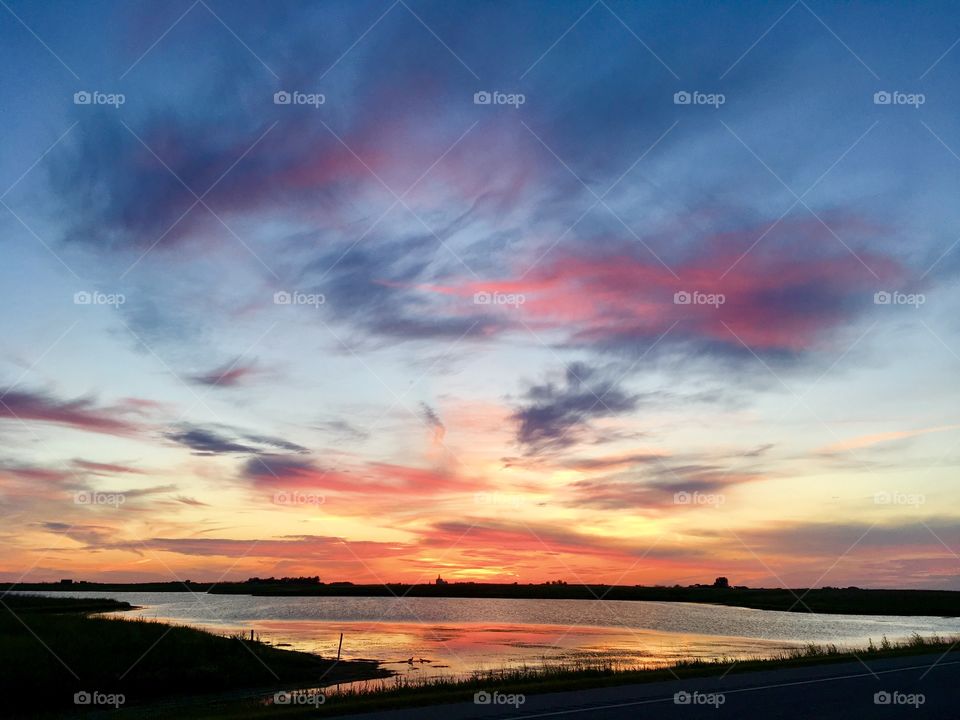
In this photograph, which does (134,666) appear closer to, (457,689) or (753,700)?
(457,689)

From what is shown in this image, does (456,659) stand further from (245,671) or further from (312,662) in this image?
(245,671)

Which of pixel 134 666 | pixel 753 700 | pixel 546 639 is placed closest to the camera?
pixel 753 700

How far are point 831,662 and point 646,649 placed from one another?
27.7 metres

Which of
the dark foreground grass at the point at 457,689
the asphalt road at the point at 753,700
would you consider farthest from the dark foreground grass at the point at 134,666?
the asphalt road at the point at 753,700

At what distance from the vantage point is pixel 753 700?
18.1 meters

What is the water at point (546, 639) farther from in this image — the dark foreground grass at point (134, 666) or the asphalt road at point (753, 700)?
the asphalt road at point (753, 700)

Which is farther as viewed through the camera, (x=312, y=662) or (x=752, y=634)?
(x=752, y=634)

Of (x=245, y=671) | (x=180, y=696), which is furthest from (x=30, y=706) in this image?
(x=245, y=671)

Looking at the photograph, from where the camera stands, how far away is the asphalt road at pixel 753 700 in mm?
15891

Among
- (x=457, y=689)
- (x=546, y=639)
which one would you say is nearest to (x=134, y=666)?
(x=457, y=689)

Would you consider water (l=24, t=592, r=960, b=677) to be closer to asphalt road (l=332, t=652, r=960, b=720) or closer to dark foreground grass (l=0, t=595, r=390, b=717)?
dark foreground grass (l=0, t=595, r=390, b=717)

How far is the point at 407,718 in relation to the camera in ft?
51.8

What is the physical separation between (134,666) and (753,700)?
28.8 meters

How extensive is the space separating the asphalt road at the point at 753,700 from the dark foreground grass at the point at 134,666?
64.1 feet
